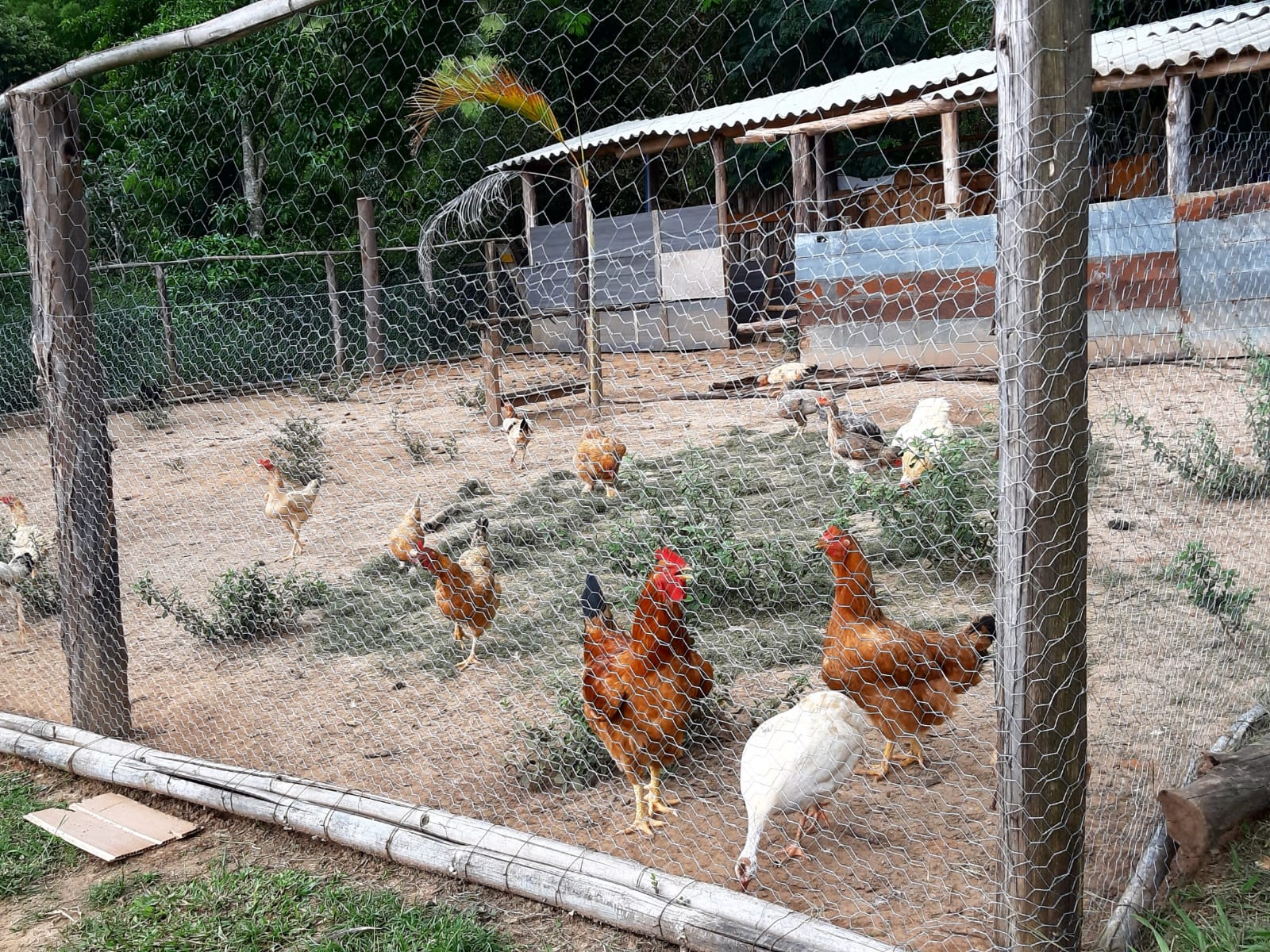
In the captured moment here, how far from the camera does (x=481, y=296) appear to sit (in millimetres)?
13039

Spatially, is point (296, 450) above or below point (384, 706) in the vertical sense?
above

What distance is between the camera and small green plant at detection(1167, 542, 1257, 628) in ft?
10.2

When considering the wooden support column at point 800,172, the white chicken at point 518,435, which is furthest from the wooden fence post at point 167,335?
the wooden support column at point 800,172

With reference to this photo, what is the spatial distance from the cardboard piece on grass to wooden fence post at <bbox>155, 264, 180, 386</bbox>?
7946 millimetres

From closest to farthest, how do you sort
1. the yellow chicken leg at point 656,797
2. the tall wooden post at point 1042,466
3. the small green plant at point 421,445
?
the tall wooden post at point 1042,466 → the yellow chicken leg at point 656,797 → the small green plant at point 421,445

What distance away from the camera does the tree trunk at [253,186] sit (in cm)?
1384

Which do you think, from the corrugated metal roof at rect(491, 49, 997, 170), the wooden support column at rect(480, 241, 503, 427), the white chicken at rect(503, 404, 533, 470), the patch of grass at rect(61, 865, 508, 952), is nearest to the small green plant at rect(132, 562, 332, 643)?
the patch of grass at rect(61, 865, 508, 952)

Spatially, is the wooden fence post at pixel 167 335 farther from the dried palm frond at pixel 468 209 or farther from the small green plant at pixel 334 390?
the dried palm frond at pixel 468 209

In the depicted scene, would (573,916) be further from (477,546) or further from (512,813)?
(477,546)

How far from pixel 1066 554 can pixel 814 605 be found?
7.92 ft

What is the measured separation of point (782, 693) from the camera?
11.3 feet

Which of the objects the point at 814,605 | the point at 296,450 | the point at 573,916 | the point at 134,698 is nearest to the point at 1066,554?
the point at 573,916

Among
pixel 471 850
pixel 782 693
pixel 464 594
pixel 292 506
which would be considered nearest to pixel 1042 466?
pixel 471 850

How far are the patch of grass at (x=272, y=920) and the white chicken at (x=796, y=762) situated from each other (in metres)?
0.64
